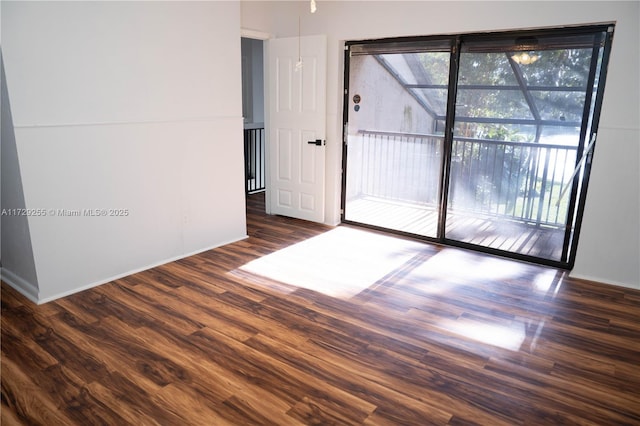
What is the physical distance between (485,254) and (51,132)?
12.5ft

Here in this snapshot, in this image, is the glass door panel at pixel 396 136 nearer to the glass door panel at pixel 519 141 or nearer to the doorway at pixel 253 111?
the glass door panel at pixel 519 141

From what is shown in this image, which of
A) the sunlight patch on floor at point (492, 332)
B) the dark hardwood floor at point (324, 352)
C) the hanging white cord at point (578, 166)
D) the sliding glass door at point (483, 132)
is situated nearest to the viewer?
the dark hardwood floor at point (324, 352)

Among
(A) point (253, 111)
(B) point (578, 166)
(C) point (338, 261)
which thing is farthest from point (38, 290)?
(A) point (253, 111)

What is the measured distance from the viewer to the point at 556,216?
13.4 feet

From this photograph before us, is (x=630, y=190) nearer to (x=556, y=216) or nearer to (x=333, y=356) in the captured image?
(x=556, y=216)

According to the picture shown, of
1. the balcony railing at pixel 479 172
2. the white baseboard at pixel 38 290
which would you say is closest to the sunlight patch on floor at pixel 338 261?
the balcony railing at pixel 479 172

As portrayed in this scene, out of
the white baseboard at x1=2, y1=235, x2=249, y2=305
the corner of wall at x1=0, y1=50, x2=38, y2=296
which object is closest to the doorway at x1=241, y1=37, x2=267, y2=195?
the white baseboard at x1=2, y1=235, x2=249, y2=305

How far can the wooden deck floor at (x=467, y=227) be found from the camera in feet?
13.6

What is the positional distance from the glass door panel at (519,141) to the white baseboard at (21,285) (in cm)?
368

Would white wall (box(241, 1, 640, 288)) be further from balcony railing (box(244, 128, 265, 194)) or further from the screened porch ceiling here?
balcony railing (box(244, 128, 265, 194))

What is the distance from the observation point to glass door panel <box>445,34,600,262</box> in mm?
3711

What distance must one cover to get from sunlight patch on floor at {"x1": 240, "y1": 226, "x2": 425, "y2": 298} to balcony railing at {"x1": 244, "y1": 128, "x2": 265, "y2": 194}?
7.82 ft

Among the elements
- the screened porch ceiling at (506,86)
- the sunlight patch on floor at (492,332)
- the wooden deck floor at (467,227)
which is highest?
the screened porch ceiling at (506,86)

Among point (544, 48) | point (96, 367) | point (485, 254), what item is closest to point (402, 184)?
point (485, 254)
